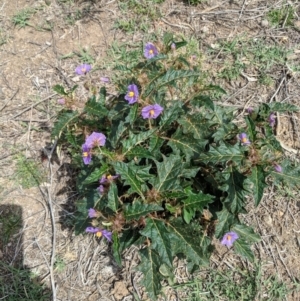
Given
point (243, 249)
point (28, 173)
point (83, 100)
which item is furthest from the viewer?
point (83, 100)

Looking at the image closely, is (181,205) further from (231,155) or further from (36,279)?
(36,279)

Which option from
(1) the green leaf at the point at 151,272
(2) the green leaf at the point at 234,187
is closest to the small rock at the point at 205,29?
(2) the green leaf at the point at 234,187

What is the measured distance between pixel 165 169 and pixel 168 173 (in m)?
0.03

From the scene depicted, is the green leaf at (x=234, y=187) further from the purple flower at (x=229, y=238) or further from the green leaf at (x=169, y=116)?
the green leaf at (x=169, y=116)

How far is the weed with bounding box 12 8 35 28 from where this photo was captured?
12.4ft

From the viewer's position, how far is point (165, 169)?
2104 mm

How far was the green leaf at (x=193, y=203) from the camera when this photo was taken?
81.4 inches

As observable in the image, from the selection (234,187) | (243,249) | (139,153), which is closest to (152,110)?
(139,153)

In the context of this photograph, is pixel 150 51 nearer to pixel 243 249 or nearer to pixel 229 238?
pixel 229 238

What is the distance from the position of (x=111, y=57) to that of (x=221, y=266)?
75.5 inches

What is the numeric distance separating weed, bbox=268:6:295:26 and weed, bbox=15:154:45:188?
230cm

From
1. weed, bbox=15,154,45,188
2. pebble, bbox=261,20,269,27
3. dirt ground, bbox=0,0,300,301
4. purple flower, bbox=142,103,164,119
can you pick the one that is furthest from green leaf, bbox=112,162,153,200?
pebble, bbox=261,20,269,27

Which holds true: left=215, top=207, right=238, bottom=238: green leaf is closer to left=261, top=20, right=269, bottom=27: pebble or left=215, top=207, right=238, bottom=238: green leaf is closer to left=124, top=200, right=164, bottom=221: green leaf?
left=124, top=200, right=164, bottom=221: green leaf

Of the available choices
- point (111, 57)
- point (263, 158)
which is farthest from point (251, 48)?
point (263, 158)
